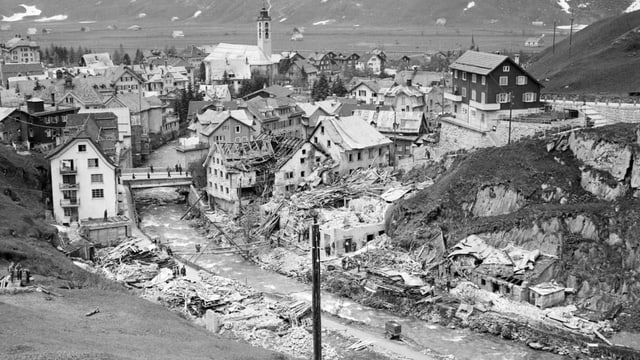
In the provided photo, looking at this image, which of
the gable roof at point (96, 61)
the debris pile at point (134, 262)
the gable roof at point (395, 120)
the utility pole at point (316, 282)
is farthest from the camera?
the gable roof at point (96, 61)

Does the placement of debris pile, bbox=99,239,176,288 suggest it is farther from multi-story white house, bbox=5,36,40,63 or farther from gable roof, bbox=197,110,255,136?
multi-story white house, bbox=5,36,40,63

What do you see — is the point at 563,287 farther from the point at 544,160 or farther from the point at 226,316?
the point at 226,316

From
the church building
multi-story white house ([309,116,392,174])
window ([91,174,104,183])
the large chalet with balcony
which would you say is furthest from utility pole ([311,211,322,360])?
the church building

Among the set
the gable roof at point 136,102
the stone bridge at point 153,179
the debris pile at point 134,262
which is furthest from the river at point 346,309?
the gable roof at point 136,102

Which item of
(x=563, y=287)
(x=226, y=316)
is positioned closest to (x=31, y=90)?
(x=226, y=316)

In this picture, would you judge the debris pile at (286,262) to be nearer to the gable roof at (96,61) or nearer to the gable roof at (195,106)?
the gable roof at (195,106)

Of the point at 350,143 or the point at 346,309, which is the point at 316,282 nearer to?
the point at 346,309
